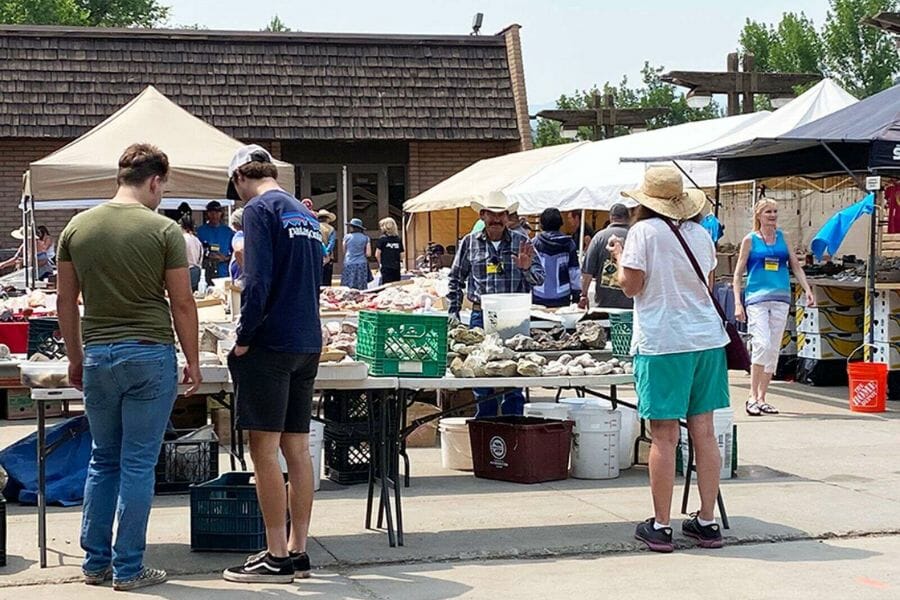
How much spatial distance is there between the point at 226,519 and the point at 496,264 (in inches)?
133

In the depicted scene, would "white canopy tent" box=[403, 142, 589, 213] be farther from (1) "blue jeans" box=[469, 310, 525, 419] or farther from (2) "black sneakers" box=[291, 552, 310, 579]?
(2) "black sneakers" box=[291, 552, 310, 579]

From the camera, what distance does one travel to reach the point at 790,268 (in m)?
12.2

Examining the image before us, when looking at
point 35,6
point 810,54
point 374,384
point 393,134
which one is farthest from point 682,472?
point 810,54

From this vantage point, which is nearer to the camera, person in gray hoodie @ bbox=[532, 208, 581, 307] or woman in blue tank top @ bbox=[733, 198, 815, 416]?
woman in blue tank top @ bbox=[733, 198, 815, 416]

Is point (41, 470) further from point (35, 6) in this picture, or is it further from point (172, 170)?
point (35, 6)

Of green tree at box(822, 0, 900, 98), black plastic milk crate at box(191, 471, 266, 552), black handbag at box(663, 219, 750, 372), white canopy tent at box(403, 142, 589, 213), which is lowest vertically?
black plastic milk crate at box(191, 471, 266, 552)

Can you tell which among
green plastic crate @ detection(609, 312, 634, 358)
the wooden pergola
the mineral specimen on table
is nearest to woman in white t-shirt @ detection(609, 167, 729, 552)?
the mineral specimen on table

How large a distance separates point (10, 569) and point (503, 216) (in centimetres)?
433

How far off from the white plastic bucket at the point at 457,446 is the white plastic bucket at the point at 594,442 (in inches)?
31.0

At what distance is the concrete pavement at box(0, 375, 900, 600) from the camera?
6.46 m

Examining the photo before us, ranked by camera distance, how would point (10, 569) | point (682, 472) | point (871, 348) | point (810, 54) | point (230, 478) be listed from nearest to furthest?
point (10, 569)
point (230, 478)
point (682, 472)
point (871, 348)
point (810, 54)

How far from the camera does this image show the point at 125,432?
6.27 meters

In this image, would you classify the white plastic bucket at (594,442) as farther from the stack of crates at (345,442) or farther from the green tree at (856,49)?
the green tree at (856,49)

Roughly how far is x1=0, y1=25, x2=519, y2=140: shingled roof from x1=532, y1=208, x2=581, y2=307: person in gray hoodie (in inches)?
573
